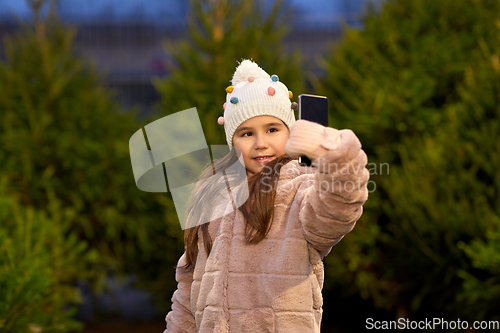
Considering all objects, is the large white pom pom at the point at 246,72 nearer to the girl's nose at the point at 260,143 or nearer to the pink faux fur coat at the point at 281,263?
the girl's nose at the point at 260,143

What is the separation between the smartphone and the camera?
74.5 inches

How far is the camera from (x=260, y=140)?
2312mm

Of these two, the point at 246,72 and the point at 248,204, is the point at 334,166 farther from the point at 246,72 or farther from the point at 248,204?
the point at 246,72

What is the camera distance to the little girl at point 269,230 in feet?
6.14

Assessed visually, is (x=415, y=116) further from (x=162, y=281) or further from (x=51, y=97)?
(x=51, y=97)

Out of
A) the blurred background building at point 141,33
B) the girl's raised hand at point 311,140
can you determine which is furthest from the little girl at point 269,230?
the blurred background building at point 141,33

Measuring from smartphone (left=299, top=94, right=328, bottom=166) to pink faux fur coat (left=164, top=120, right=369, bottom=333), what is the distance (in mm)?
95

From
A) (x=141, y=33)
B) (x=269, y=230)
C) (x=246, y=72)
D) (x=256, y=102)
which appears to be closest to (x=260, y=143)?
(x=256, y=102)

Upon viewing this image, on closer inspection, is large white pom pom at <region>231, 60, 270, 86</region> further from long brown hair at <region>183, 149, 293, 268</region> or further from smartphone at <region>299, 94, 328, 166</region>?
smartphone at <region>299, 94, 328, 166</region>

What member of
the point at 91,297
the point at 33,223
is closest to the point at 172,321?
the point at 33,223

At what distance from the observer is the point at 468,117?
4922 millimetres

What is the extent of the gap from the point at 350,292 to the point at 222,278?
13.2 ft

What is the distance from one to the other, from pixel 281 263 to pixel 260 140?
522 millimetres

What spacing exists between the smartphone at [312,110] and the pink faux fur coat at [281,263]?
0.31ft
